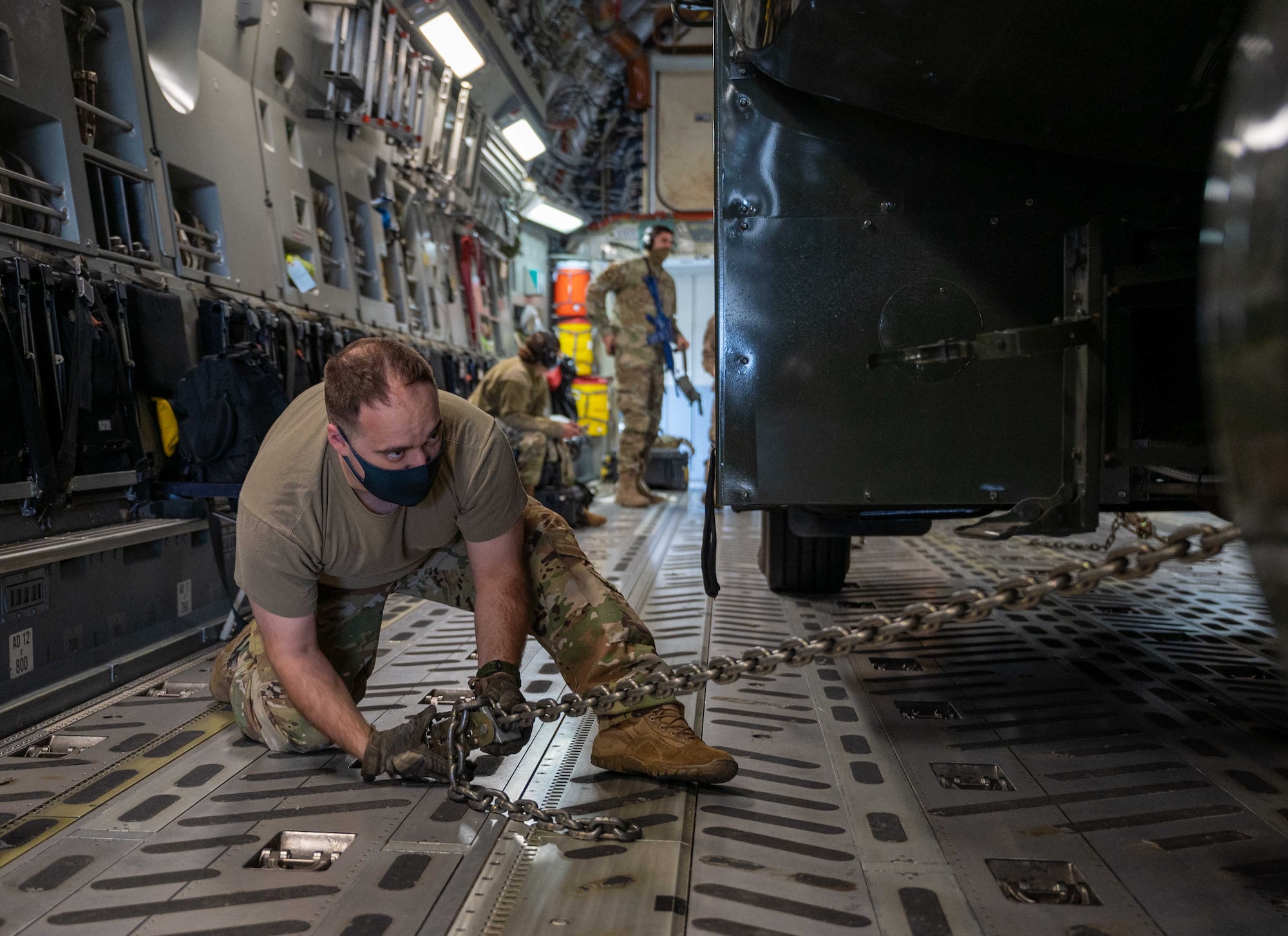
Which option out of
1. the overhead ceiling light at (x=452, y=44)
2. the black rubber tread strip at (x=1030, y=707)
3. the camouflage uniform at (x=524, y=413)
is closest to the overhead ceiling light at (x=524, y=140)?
the overhead ceiling light at (x=452, y=44)

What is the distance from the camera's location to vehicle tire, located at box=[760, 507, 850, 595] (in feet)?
14.5

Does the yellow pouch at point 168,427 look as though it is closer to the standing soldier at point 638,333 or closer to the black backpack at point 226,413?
the black backpack at point 226,413

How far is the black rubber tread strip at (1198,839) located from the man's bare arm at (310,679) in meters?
1.67

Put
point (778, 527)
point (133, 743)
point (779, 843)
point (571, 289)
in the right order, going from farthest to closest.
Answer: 1. point (571, 289)
2. point (778, 527)
3. point (133, 743)
4. point (779, 843)

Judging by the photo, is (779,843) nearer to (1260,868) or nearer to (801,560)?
(1260,868)

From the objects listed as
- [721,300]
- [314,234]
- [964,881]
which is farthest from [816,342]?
[314,234]

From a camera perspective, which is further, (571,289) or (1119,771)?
(571,289)

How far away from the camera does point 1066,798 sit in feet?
7.06

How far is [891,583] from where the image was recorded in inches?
193

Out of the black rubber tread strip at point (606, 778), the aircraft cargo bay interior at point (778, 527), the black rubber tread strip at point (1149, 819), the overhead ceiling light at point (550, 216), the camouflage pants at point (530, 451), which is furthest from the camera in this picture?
the overhead ceiling light at point (550, 216)

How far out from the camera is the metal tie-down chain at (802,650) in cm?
133

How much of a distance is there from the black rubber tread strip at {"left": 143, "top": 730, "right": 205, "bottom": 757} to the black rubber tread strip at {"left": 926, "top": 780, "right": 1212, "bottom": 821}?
6.28 feet

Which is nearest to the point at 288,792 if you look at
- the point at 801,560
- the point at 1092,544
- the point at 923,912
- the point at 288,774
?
the point at 288,774

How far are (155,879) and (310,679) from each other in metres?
0.58
